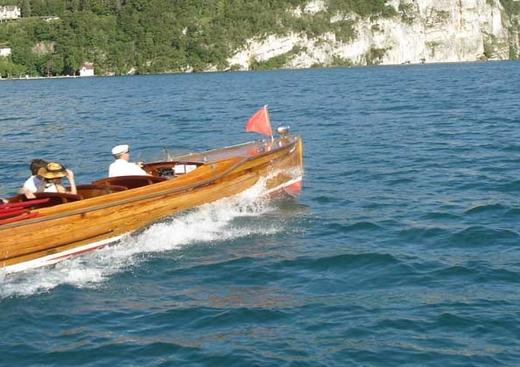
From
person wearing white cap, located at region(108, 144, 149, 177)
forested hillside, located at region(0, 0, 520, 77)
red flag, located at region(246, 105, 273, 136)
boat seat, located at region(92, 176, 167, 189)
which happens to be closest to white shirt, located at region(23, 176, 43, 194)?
boat seat, located at region(92, 176, 167, 189)

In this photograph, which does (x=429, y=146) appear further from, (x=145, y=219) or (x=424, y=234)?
(x=145, y=219)

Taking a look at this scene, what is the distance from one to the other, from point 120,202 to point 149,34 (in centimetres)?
18078

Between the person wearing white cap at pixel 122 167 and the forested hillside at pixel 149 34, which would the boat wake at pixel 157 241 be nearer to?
the person wearing white cap at pixel 122 167

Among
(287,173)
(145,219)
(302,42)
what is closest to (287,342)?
(145,219)

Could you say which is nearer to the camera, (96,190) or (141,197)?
(141,197)

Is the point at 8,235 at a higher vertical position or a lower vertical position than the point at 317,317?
higher

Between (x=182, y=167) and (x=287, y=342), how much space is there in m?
8.13

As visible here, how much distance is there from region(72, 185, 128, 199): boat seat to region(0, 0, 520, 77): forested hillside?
167296mm

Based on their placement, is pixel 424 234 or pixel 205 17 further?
pixel 205 17

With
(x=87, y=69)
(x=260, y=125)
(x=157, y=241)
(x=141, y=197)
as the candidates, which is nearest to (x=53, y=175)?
(x=141, y=197)

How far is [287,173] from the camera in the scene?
63.1 ft

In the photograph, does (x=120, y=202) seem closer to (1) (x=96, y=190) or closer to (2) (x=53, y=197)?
(1) (x=96, y=190)

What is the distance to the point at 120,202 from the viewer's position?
14.4 m

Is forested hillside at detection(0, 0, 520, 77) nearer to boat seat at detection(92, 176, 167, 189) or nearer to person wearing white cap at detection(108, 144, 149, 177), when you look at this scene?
person wearing white cap at detection(108, 144, 149, 177)
